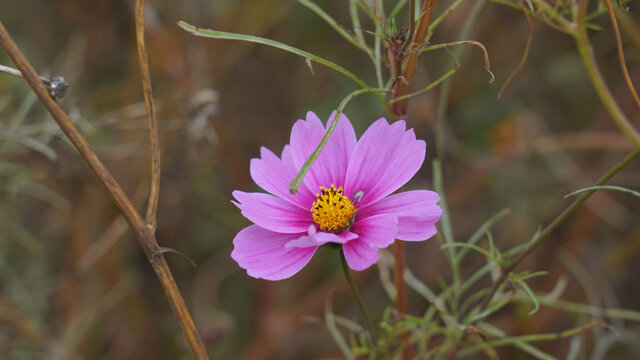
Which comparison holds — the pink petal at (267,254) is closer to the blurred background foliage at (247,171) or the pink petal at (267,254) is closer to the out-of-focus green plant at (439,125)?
the out-of-focus green plant at (439,125)

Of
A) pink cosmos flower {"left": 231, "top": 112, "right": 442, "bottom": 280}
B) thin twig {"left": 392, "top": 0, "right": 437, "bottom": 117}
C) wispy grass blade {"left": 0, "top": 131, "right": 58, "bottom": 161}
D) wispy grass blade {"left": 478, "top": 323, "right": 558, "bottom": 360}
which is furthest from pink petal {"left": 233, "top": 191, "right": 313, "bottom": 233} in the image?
wispy grass blade {"left": 0, "top": 131, "right": 58, "bottom": 161}

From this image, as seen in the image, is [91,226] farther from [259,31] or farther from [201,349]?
[201,349]

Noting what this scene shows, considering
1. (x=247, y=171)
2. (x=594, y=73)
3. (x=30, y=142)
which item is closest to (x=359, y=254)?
(x=594, y=73)

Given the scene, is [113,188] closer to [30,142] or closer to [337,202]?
[337,202]

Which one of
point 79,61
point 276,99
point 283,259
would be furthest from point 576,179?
point 79,61

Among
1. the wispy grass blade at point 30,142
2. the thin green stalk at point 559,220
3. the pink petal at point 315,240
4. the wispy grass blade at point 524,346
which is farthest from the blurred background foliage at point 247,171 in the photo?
the pink petal at point 315,240

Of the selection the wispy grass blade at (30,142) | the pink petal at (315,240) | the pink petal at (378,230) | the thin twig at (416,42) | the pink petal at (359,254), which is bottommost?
the pink petal at (359,254)
